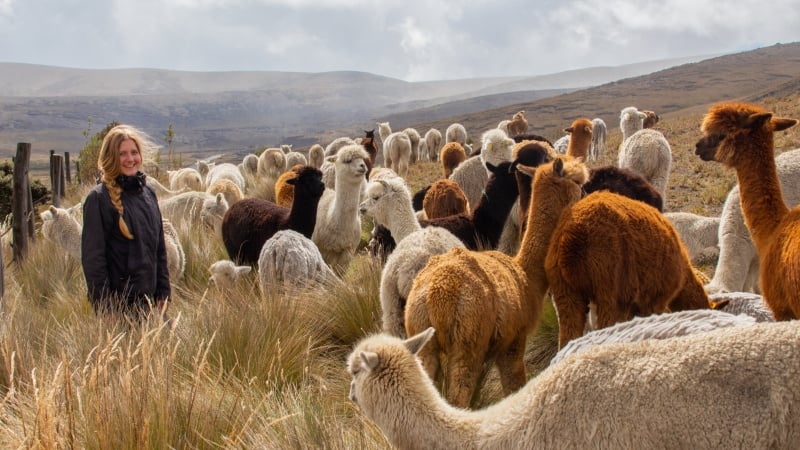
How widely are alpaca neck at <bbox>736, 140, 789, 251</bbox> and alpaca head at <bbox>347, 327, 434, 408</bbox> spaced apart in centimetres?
242

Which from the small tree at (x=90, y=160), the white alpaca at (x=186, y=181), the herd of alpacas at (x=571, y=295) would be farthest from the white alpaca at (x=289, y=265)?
the small tree at (x=90, y=160)

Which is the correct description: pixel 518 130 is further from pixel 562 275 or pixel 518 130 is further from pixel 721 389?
pixel 721 389

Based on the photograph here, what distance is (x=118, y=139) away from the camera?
4785mm

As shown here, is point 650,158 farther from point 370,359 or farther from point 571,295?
point 370,359

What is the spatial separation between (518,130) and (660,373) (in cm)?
2005

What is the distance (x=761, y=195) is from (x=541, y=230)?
1.29m

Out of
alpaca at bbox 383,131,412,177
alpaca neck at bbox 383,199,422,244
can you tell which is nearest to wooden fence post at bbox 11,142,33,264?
alpaca neck at bbox 383,199,422,244

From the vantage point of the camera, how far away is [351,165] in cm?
782

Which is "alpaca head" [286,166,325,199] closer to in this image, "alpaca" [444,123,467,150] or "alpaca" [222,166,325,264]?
"alpaca" [222,166,325,264]

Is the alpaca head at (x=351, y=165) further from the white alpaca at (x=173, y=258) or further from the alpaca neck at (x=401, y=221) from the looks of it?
the white alpaca at (x=173, y=258)

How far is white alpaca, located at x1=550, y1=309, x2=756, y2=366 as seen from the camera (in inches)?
109

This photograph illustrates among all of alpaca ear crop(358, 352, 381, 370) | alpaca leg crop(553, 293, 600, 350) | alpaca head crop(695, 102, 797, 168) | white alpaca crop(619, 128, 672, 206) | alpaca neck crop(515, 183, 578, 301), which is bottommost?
alpaca leg crop(553, 293, 600, 350)

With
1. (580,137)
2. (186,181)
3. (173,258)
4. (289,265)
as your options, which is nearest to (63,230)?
(173,258)

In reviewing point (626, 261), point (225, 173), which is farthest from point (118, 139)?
point (225, 173)
